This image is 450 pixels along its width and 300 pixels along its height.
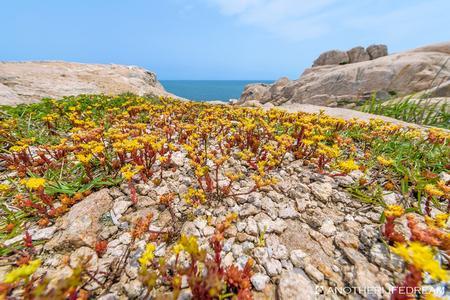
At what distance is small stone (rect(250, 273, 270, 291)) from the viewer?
2.03 m

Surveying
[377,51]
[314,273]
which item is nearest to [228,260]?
[314,273]

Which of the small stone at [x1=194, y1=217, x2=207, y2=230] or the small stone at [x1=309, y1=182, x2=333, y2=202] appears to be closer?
the small stone at [x1=194, y1=217, x2=207, y2=230]

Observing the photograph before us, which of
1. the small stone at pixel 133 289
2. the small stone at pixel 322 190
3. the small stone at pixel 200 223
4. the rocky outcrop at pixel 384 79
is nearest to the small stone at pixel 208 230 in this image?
the small stone at pixel 200 223

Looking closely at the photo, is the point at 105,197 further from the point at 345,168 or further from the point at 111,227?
the point at 345,168

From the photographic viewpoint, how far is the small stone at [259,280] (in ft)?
6.65

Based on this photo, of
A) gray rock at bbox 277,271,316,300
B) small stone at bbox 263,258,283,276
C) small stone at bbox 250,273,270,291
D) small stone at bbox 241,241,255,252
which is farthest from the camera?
small stone at bbox 241,241,255,252

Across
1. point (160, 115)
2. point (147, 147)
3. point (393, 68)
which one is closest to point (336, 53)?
point (393, 68)

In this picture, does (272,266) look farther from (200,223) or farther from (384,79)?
(384,79)

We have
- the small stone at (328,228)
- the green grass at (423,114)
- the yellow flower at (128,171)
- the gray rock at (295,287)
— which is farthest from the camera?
the green grass at (423,114)

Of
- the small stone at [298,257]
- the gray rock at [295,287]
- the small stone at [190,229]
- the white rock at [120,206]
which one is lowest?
the gray rock at [295,287]

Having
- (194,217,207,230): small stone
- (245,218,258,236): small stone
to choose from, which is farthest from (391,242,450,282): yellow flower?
(194,217,207,230): small stone

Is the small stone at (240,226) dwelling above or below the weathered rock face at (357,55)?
below

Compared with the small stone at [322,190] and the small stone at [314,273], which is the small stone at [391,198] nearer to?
the small stone at [322,190]

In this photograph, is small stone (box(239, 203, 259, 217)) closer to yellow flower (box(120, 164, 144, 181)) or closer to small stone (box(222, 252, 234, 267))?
small stone (box(222, 252, 234, 267))
